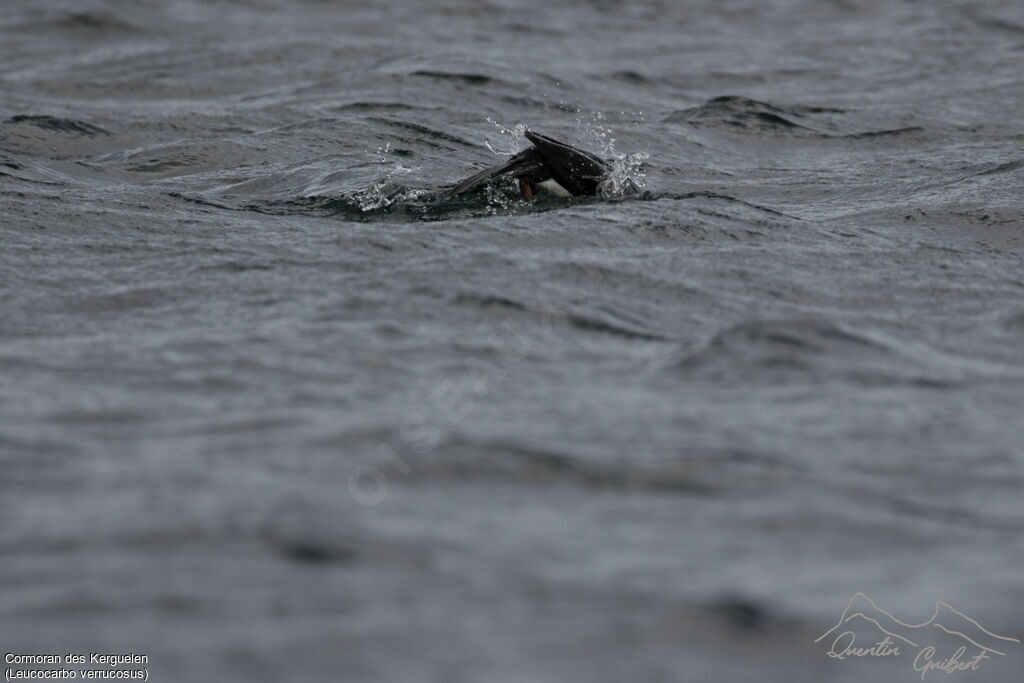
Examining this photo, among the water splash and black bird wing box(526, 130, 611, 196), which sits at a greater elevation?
black bird wing box(526, 130, 611, 196)

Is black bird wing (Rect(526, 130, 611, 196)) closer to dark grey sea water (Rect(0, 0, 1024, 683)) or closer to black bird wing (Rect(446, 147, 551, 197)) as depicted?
black bird wing (Rect(446, 147, 551, 197))

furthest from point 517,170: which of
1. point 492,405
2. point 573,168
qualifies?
point 492,405

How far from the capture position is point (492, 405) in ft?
16.3

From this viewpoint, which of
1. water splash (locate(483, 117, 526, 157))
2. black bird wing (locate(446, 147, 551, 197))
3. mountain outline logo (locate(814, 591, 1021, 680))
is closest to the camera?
mountain outline logo (locate(814, 591, 1021, 680))

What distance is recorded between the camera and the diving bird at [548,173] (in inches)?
341

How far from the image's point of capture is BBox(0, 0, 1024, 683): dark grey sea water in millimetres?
3367

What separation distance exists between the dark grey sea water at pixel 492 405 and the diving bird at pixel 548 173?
0.72 ft

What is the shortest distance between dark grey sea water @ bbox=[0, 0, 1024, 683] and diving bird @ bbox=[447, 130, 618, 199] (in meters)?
0.22

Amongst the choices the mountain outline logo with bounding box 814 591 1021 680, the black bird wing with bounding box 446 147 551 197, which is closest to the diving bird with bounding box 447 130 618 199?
the black bird wing with bounding box 446 147 551 197

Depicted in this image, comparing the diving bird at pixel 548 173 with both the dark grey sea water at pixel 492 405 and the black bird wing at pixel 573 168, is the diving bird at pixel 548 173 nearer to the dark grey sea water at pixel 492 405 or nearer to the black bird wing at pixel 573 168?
the black bird wing at pixel 573 168

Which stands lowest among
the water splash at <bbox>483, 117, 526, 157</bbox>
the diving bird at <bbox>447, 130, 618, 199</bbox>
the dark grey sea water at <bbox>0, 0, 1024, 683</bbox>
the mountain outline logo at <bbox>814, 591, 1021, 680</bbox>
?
the mountain outline logo at <bbox>814, 591, 1021, 680</bbox>

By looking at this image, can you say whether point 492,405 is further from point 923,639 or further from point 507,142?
point 507,142

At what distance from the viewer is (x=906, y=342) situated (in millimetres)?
6004

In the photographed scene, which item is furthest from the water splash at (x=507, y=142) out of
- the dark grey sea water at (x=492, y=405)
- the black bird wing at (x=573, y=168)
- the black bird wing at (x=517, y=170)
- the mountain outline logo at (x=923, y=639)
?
the mountain outline logo at (x=923, y=639)
